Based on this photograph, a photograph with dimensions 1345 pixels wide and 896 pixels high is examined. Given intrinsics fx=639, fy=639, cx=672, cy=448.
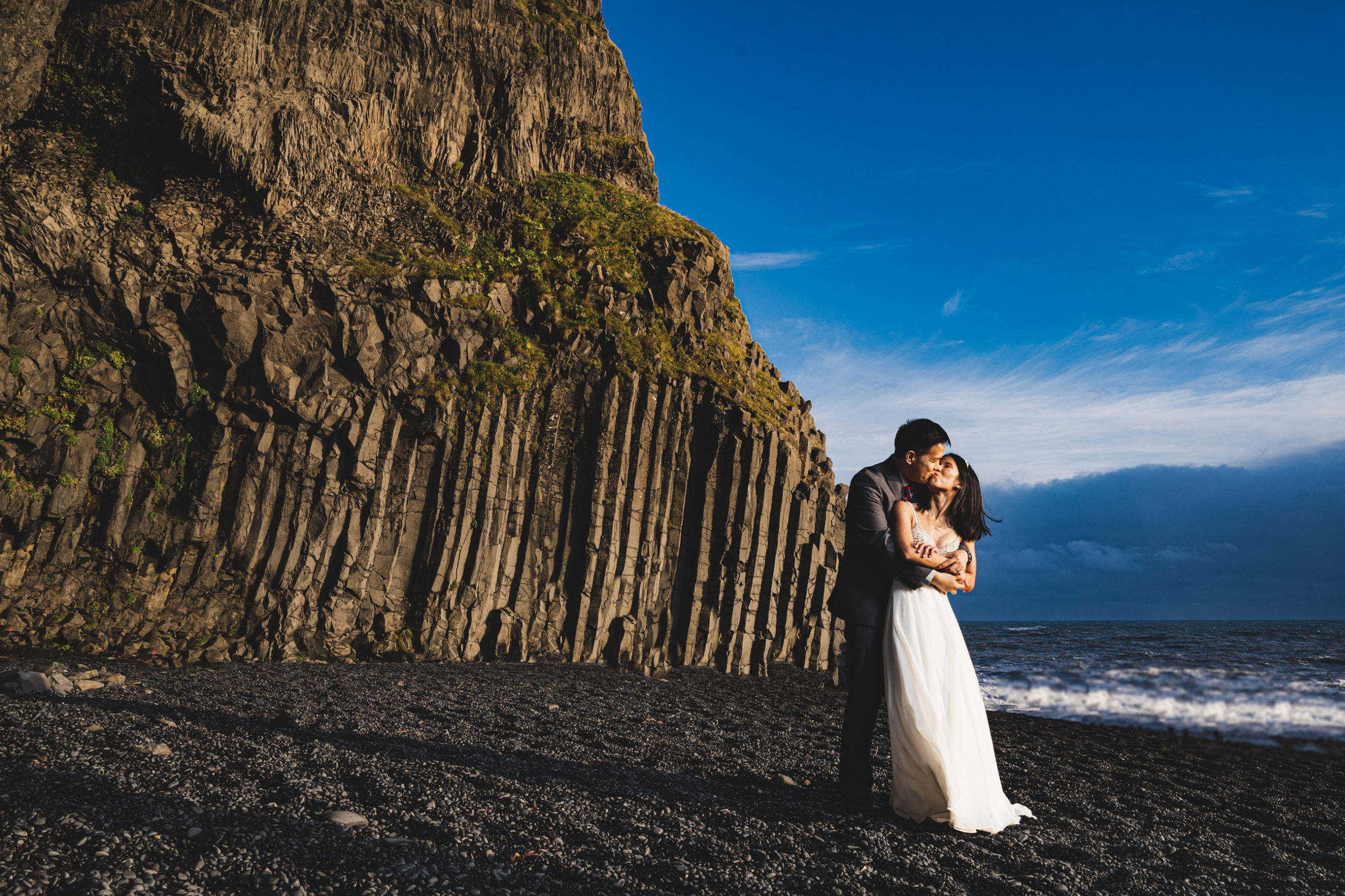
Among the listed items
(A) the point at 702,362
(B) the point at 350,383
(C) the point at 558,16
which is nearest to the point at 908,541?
(B) the point at 350,383

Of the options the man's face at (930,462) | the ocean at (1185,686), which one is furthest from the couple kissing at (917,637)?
the ocean at (1185,686)

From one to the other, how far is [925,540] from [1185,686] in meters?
24.7

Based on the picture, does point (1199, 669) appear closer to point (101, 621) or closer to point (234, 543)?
point (234, 543)

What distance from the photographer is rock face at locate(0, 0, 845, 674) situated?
1598cm

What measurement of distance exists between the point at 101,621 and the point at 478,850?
53.3ft

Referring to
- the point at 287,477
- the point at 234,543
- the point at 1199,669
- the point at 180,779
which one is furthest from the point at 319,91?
the point at 1199,669

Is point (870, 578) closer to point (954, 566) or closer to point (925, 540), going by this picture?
point (925, 540)

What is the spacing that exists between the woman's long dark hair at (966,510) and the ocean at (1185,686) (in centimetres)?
1352

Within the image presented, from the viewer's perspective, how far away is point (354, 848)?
167 inches

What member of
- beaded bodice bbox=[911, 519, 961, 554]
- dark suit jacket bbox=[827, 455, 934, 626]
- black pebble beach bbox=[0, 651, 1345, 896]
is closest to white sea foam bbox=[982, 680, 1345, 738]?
black pebble beach bbox=[0, 651, 1345, 896]

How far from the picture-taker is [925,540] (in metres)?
5.69

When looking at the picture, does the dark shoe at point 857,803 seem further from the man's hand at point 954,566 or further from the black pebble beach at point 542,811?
the man's hand at point 954,566

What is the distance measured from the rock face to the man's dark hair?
14.2m

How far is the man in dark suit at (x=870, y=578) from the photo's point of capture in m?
5.64
